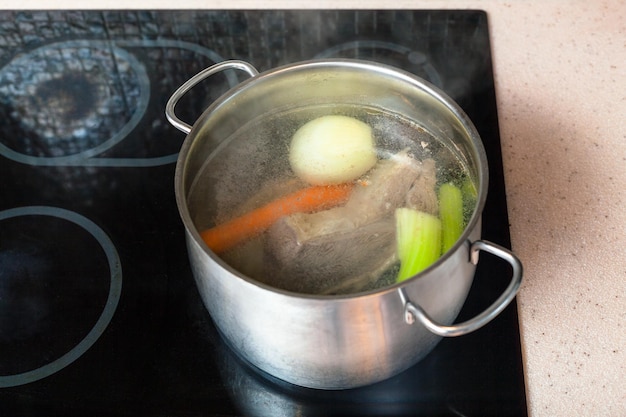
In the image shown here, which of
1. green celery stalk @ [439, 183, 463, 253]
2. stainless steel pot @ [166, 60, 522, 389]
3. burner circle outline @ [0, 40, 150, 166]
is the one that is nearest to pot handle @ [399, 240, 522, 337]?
stainless steel pot @ [166, 60, 522, 389]

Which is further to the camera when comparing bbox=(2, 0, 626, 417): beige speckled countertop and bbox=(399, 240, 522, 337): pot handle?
bbox=(2, 0, 626, 417): beige speckled countertop

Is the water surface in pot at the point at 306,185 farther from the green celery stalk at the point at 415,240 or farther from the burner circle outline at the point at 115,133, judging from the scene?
the burner circle outline at the point at 115,133

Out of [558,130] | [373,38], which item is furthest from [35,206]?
[558,130]

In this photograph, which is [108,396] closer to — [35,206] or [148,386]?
[148,386]

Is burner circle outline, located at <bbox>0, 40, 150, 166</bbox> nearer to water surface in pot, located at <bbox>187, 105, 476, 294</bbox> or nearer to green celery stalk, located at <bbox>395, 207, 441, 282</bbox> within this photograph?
water surface in pot, located at <bbox>187, 105, 476, 294</bbox>

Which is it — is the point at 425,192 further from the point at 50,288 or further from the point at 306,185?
the point at 50,288

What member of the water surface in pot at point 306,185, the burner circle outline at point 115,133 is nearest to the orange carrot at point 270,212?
the water surface in pot at point 306,185

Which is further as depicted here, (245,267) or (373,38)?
(373,38)

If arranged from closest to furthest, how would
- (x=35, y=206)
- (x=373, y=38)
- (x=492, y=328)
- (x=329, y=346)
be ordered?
(x=329, y=346) → (x=492, y=328) → (x=35, y=206) → (x=373, y=38)
